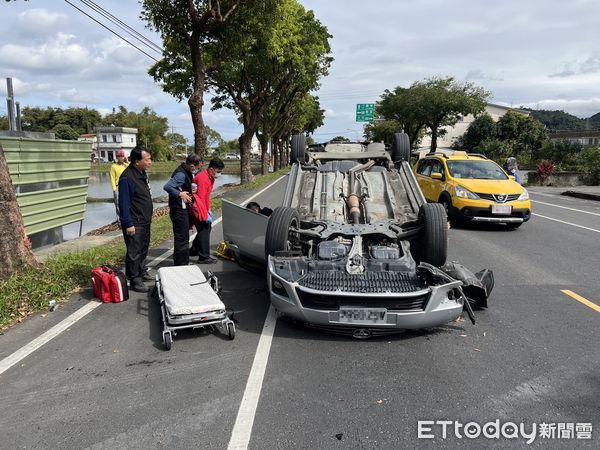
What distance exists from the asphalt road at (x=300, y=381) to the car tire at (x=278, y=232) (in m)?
0.72

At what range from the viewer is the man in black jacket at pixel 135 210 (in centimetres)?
580

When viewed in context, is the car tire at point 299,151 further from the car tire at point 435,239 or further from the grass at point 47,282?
the grass at point 47,282

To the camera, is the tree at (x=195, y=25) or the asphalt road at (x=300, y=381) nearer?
the asphalt road at (x=300, y=381)

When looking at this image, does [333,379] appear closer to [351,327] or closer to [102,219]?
[351,327]

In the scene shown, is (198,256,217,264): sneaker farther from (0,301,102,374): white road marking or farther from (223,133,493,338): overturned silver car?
(0,301,102,374): white road marking

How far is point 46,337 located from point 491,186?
936cm

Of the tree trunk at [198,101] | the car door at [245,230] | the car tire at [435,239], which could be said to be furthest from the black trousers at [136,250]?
the tree trunk at [198,101]

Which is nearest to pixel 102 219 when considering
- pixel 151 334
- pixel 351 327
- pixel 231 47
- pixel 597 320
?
pixel 231 47

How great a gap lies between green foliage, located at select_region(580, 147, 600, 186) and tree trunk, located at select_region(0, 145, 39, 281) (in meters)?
28.5

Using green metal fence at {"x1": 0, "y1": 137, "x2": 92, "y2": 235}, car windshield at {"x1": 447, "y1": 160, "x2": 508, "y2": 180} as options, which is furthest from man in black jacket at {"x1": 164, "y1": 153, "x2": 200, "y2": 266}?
car windshield at {"x1": 447, "y1": 160, "x2": 508, "y2": 180}

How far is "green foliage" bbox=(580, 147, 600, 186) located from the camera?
85.3ft

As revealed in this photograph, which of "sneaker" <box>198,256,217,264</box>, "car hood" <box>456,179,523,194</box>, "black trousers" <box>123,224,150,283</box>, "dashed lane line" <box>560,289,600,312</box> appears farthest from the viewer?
"car hood" <box>456,179,523,194</box>

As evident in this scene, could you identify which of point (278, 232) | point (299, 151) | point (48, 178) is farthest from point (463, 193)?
point (48, 178)

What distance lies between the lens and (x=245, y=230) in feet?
20.2
